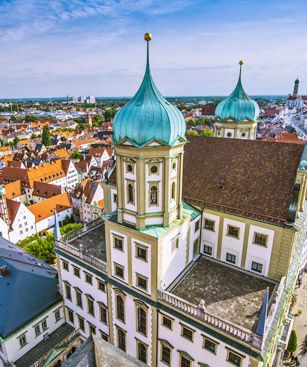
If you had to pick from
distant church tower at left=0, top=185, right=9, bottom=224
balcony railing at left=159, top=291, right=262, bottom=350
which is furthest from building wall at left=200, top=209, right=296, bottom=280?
distant church tower at left=0, top=185, right=9, bottom=224

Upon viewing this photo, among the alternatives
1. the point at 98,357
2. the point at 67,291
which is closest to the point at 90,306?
the point at 67,291

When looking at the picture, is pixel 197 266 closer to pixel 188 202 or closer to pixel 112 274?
pixel 188 202

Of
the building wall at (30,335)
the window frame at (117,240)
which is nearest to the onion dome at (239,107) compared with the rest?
the window frame at (117,240)

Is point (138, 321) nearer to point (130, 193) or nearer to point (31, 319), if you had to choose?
point (31, 319)

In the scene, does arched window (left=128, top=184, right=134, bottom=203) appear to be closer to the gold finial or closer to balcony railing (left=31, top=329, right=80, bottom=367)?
the gold finial

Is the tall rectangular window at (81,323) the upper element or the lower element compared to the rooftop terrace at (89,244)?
lower

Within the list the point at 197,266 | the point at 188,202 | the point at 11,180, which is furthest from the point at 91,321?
the point at 11,180

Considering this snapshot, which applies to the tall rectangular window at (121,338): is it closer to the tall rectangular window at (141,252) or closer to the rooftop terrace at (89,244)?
the rooftop terrace at (89,244)
